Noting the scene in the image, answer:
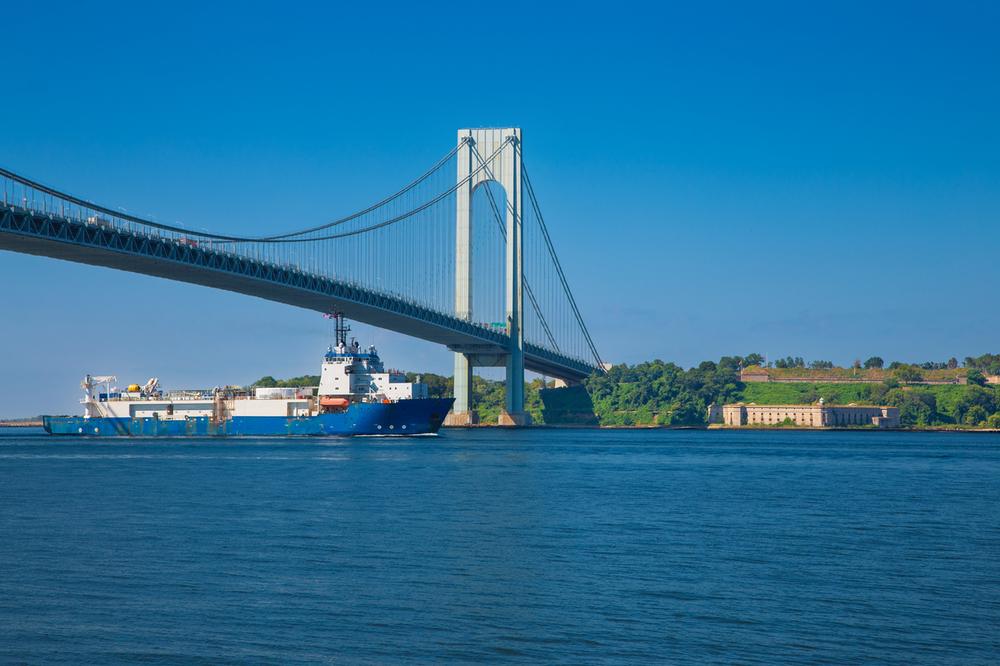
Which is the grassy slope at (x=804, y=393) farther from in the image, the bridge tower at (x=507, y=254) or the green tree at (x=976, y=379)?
the bridge tower at (x=507, y=254)

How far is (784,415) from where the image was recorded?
13088cm

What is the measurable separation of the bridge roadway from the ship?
2466mm

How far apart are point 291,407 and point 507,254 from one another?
23.4 m

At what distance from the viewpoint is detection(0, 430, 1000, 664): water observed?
38.3 feet

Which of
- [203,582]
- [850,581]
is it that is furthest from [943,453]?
[203,582]

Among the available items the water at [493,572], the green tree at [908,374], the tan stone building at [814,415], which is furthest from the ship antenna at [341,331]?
the green tree at [908,374]

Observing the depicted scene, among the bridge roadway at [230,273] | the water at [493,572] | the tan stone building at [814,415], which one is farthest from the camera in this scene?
the tan stone building at [814,415]

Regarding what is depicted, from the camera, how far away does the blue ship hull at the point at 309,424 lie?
6569 centimetres

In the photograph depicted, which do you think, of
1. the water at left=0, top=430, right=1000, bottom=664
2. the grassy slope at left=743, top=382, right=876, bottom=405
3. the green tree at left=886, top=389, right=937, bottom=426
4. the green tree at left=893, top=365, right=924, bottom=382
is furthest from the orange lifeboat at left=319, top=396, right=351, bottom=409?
the green tree at left=893, top=365, right=924, bottom=382

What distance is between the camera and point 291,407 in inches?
2714

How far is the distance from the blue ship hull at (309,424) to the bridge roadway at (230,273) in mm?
5830

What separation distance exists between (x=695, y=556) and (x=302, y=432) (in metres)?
52.0

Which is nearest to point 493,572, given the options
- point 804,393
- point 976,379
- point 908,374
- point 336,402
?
point 336,402

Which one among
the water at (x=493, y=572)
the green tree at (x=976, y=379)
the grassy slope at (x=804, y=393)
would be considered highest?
the green tree at (x=976, y=379)
